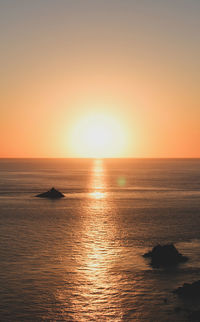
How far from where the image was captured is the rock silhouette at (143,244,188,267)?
3609cm

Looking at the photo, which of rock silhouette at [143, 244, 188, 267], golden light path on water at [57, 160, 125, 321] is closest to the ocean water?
golden light path on water at [57, 160, 125, 321]

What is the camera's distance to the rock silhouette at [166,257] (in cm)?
3609

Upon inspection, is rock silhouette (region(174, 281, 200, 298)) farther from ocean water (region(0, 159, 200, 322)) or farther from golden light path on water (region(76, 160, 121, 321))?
golden light path on water (region(76, 160, 121, 321))

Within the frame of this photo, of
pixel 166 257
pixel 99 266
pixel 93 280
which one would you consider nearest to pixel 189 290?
pixel 166 257

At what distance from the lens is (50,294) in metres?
27.9

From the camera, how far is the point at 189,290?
2736 cm

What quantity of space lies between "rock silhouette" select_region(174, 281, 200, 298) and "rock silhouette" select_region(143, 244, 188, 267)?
7695mm

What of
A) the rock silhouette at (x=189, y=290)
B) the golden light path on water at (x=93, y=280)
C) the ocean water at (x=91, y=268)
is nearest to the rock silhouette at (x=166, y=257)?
the ocean water at (x=91, y=268)

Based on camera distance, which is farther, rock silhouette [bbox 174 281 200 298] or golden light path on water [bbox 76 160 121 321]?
rock silhouette [bbox 174 281 200 298]

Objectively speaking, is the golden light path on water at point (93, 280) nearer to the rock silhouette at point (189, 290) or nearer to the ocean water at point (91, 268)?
the ocean water at point (91, 268)

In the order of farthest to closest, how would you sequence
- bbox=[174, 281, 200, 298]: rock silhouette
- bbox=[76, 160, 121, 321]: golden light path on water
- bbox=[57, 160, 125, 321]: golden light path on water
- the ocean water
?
bbox=[174, 281, 200, 298]: rock silhouette
bbox=[76, 160, 121, 321]: golden light path on water
the ocean water
bbox=[57, 160, 125, 321]: golden light path on water

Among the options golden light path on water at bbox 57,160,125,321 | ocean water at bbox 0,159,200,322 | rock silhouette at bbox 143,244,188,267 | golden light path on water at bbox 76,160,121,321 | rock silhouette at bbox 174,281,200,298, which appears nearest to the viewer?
golden light path on water at bbox 57,160,125,321

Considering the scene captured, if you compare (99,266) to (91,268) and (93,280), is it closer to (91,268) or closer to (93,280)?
(91,268)

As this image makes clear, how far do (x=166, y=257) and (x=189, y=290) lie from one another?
9391 millimetres
